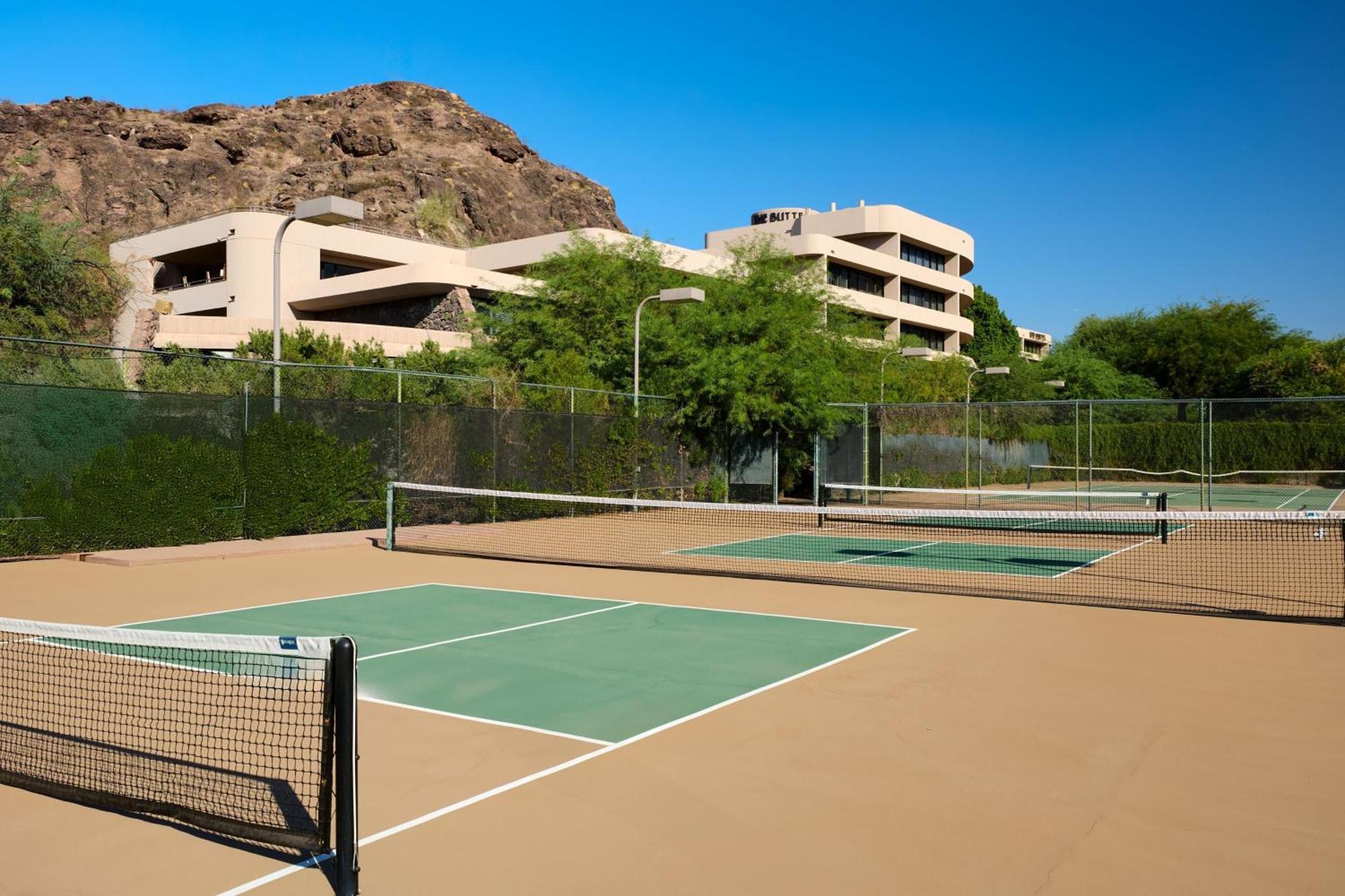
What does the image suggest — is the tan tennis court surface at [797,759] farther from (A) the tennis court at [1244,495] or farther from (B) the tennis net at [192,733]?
(A) the tennis court at [1244,495]

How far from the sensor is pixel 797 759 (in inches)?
232

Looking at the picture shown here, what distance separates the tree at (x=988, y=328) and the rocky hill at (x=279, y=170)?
143 feet

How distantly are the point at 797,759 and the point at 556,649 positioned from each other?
354 cm

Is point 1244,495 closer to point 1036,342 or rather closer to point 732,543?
point 732,543

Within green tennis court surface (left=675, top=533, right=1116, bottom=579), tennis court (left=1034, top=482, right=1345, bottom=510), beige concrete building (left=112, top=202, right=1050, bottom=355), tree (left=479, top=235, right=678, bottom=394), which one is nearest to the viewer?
green tennis court surface (left=675, top=533, right=1116, bottom=579)

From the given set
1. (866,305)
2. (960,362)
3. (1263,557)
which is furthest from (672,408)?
(866,305)

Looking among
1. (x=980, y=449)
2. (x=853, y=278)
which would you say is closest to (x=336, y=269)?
(x=853, y=278)

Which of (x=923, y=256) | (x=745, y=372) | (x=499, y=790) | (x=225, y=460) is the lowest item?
(x=499, y=790)

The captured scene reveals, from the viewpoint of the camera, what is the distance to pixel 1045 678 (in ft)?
26.1

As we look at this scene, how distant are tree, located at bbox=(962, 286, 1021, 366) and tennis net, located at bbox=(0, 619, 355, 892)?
83.9 metres

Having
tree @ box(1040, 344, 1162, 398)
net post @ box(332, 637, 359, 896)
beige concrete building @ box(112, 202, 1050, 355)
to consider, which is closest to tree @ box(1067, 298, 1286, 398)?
tree @ box(1040, 344, 1162, 398)

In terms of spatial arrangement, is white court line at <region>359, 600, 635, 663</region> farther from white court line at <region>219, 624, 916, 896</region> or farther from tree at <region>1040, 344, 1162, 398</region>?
tree at <region>1040, 344, 1162, 398</region>

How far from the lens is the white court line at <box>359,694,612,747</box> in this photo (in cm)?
631

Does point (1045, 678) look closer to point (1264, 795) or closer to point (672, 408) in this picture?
point (1264, 795)
